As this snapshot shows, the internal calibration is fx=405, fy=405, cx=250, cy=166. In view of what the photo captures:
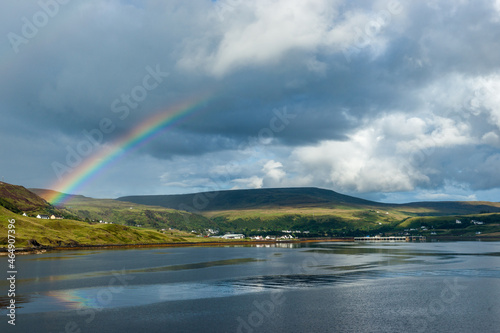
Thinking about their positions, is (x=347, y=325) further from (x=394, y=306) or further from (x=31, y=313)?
(x=31, y=313)

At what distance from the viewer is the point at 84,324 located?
168ft

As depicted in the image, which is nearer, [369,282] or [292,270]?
[369,282]

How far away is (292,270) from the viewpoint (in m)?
115

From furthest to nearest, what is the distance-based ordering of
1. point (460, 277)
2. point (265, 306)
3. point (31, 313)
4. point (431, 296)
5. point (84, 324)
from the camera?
point (460, 277), point (431, 296), point (265, 306), point (31, 313), point (84, 324)

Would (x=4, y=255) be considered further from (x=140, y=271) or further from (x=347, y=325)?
(x=347, y=325)

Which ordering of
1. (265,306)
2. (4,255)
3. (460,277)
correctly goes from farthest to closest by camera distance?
1. (4,255)
2. (460,277)
3. (265,306)

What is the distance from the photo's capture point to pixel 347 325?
170ft

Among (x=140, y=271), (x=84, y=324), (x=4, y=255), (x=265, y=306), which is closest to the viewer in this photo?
(x=84, y=324)

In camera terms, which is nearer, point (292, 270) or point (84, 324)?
point (84, 324)

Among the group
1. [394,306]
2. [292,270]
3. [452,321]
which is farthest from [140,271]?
[452,321]

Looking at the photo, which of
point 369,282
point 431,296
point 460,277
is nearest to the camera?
point 431,296

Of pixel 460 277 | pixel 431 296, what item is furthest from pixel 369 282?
pixel 460 277

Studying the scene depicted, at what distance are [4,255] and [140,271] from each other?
278 feet

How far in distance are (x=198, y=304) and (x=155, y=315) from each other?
373 inches
